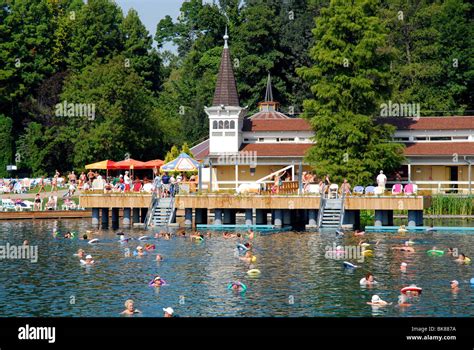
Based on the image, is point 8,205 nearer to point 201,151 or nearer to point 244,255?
point 201,151

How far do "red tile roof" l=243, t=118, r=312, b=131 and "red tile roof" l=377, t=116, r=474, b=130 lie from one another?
5.88 meters

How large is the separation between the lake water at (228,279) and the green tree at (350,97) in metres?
13.0

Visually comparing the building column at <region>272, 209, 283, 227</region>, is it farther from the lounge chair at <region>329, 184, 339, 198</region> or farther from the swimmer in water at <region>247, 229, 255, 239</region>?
the swimmer in water at <region>247, 229, 255, 239</region>

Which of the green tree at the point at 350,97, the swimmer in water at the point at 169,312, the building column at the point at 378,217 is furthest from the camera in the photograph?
the green tree at the point at 350,97

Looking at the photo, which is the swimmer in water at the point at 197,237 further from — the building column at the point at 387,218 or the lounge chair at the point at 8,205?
the lounge chair at the point at 8,205

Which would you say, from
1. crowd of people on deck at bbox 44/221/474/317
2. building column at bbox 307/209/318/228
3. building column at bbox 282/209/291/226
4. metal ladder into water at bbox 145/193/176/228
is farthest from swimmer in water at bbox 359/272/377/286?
metal ladder into water at bbox 145/193/176/228

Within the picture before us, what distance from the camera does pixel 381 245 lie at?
45875 mm

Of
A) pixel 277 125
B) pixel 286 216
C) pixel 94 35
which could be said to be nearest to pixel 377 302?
pixel 286 216

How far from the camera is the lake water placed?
98.1 feet

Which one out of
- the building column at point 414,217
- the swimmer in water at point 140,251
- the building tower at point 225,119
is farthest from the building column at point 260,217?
the swimmer in water at point 140,251

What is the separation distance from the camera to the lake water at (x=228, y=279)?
29.9 meters

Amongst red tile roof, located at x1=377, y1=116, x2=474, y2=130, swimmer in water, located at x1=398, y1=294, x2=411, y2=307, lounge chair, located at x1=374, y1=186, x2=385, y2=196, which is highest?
red tile roof, located at x1=377, y1=116, x2=474, y2=130

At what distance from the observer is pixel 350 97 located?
63750 millimetres

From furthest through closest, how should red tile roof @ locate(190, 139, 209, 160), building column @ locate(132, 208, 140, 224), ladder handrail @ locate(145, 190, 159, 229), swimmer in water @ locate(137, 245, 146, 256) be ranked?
red tile roof @ locate(190, 139, 209, 160) < building column @ locate(132, 208, 140, 224) < ladder handrail @ locate(145, 190, 159, 229) < swimmer in water @ locate(137, 245, 146, 256)
